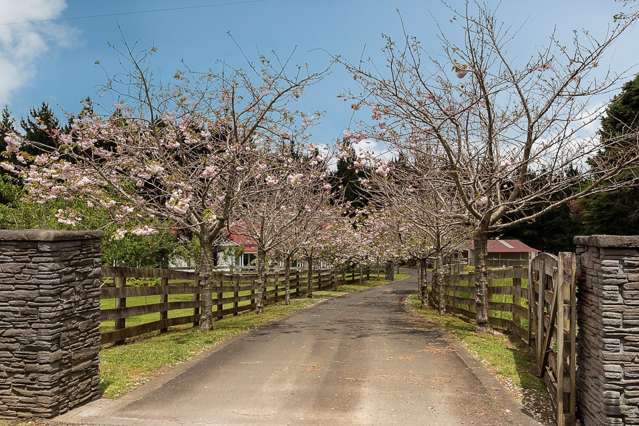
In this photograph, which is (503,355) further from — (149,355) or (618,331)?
(149,355)

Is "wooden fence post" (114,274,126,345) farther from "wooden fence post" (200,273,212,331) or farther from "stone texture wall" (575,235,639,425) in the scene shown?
"stone texture wall" (575,235,639,425)

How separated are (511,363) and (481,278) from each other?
4055 mm

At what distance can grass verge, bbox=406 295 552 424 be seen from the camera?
6531 mm

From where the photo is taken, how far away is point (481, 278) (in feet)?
41.3

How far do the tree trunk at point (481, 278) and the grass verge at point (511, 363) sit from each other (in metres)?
0.33

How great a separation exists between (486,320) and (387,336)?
7.67ft

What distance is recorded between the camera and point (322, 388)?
704cm

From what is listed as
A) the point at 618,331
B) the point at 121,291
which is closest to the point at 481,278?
the point at 121,291

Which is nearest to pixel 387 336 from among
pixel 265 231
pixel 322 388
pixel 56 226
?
pixel 322 388

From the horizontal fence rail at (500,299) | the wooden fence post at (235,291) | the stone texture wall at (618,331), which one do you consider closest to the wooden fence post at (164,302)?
the wooden fence post at (235,291)

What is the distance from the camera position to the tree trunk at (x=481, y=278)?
490 inches

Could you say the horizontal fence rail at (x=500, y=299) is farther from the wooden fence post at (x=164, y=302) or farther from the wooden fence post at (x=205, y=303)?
the wooden fence post at (x=164, y=302)

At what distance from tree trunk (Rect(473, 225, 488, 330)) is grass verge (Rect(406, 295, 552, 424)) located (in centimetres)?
33

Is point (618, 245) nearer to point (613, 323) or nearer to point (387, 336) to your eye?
point (613, 323)
